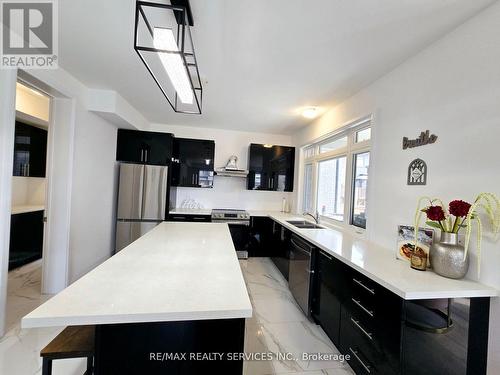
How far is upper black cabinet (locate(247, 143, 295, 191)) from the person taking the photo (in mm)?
4484

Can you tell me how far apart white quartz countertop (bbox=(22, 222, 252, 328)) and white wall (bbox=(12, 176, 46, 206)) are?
3.66 meters

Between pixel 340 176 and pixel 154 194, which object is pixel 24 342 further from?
pixel 340 176

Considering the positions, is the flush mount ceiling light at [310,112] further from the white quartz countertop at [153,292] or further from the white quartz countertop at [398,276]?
the white quartz countertop at [153,292]

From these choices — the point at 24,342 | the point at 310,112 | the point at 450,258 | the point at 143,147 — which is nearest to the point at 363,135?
the point at 310,112

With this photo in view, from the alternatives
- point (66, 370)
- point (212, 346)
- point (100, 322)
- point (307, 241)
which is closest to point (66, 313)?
point (100, 322)

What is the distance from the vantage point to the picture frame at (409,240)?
1.59 m

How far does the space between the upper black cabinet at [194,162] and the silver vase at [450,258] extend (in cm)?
360

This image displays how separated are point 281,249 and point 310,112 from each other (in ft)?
6.92

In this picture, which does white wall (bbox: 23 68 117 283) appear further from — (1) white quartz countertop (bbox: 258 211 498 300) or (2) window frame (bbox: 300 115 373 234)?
(2) window frame (bbox: 300 115 373 234)

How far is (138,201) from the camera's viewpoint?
3811mm

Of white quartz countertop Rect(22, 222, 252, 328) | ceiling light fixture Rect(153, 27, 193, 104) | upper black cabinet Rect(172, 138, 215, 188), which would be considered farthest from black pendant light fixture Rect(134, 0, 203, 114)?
upper black cabinet Rect(172, 138, 215, 188)

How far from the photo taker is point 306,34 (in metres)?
1.65

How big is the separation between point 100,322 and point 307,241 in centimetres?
197

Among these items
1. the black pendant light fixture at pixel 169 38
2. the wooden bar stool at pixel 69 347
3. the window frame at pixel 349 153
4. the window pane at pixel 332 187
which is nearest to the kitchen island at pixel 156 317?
the wooden bar stool at pixel 69 347
